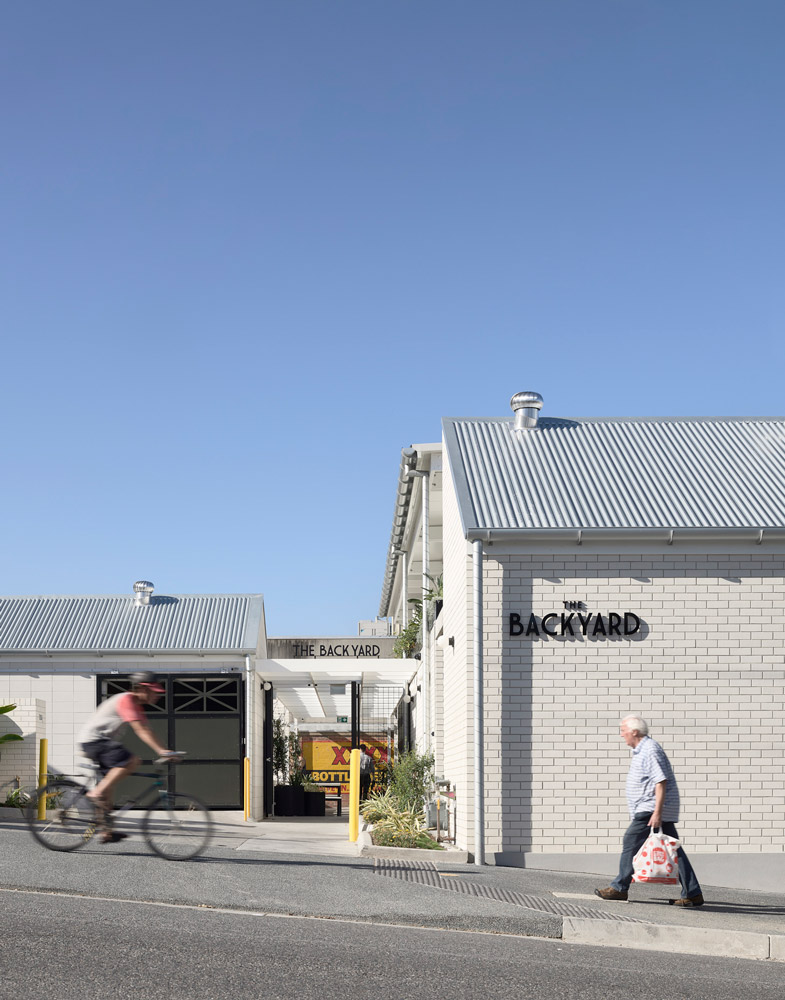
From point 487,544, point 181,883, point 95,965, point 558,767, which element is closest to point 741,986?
point 95,965

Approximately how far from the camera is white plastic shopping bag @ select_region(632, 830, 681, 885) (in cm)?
1047

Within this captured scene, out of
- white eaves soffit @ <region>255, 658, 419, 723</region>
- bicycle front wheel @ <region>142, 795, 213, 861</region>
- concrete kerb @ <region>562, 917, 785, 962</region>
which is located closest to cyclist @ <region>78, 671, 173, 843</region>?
bicycle front wheel @ <region>142, 795, 213, 861</region>

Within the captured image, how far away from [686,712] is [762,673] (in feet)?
3.68

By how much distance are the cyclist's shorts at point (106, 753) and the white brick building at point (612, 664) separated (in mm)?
5197

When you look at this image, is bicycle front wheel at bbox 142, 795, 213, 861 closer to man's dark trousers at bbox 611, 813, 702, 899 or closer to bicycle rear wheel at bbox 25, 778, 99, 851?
bicycle rear wheel at bbox 25, 778, 99, 851

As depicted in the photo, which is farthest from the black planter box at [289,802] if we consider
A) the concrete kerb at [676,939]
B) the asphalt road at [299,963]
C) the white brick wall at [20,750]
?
the concrete kerb at [676,939]

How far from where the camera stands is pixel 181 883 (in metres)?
9.93

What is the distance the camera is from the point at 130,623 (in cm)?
2706

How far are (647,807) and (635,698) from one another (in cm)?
406

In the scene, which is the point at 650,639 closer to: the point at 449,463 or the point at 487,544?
the point at 487,544

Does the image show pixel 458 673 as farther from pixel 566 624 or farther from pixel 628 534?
pixel 628 534

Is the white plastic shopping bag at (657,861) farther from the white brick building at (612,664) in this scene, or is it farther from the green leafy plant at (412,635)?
the green leafy plant at (412,635)

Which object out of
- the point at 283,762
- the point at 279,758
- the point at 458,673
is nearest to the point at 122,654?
the point at 279,758

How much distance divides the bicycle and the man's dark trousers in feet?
12.6
